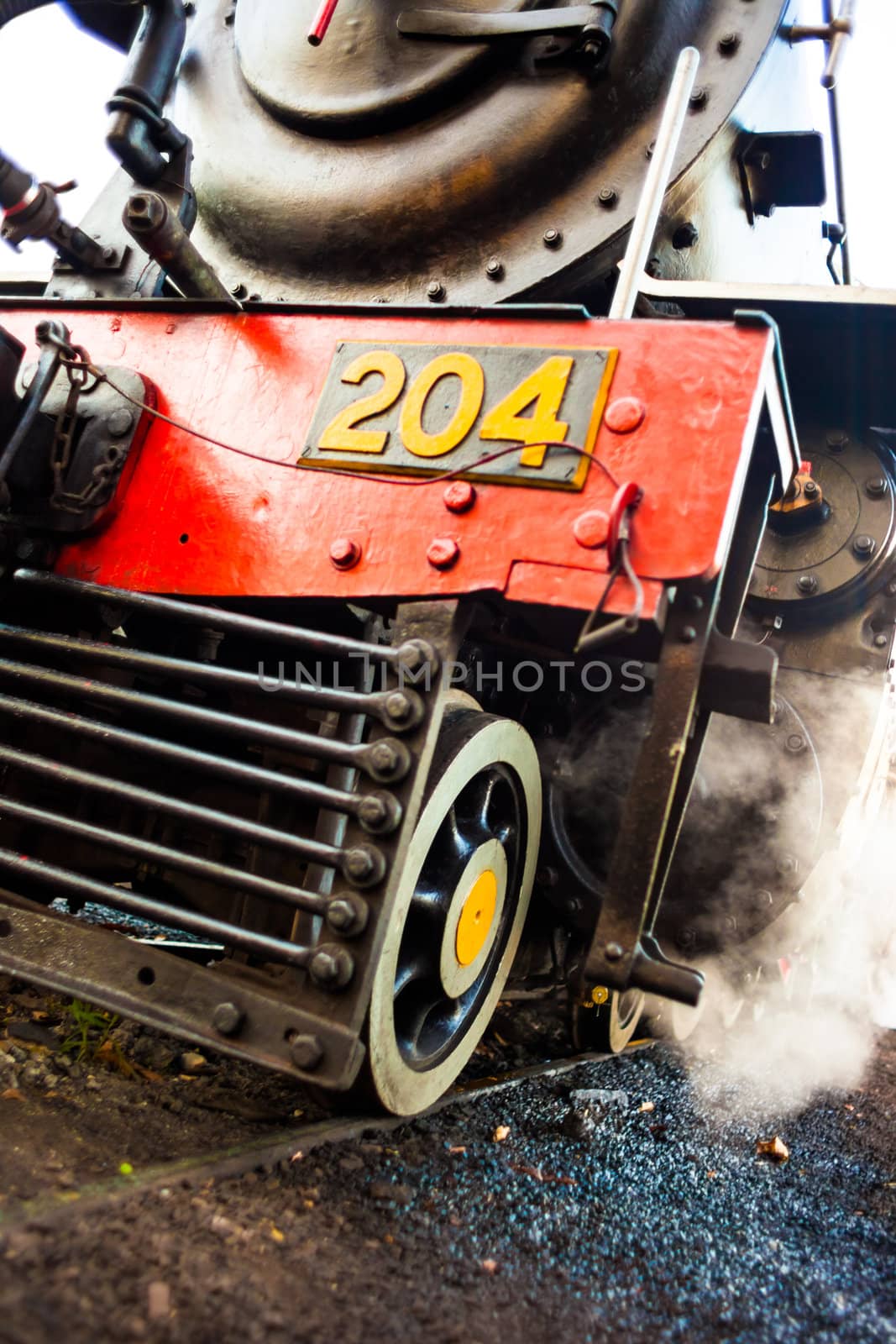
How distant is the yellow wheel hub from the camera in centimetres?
169

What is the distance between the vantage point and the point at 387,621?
193 centimetres

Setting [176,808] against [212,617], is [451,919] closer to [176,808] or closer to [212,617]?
[176,808]

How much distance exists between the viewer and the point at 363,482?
155cm

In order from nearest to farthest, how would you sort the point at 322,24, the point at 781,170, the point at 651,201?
the point at 651,201
the point at 322,24
the point at 781,170

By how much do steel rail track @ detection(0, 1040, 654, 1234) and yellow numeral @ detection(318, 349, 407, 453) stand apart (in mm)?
1031

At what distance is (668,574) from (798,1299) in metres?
1.00

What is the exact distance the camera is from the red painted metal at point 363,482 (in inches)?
54.5

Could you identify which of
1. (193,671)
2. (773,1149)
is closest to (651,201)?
(193,671)

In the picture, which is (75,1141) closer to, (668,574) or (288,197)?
(668,574)

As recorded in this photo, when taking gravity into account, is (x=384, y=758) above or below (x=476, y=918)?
above

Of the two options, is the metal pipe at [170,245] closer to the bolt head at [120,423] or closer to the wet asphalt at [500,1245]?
the bolt head at [120,423]

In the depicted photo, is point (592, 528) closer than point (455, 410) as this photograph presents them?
Yes

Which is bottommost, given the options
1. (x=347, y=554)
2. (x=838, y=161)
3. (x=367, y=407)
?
(x=347, y=554)

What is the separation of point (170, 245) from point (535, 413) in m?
0.74
